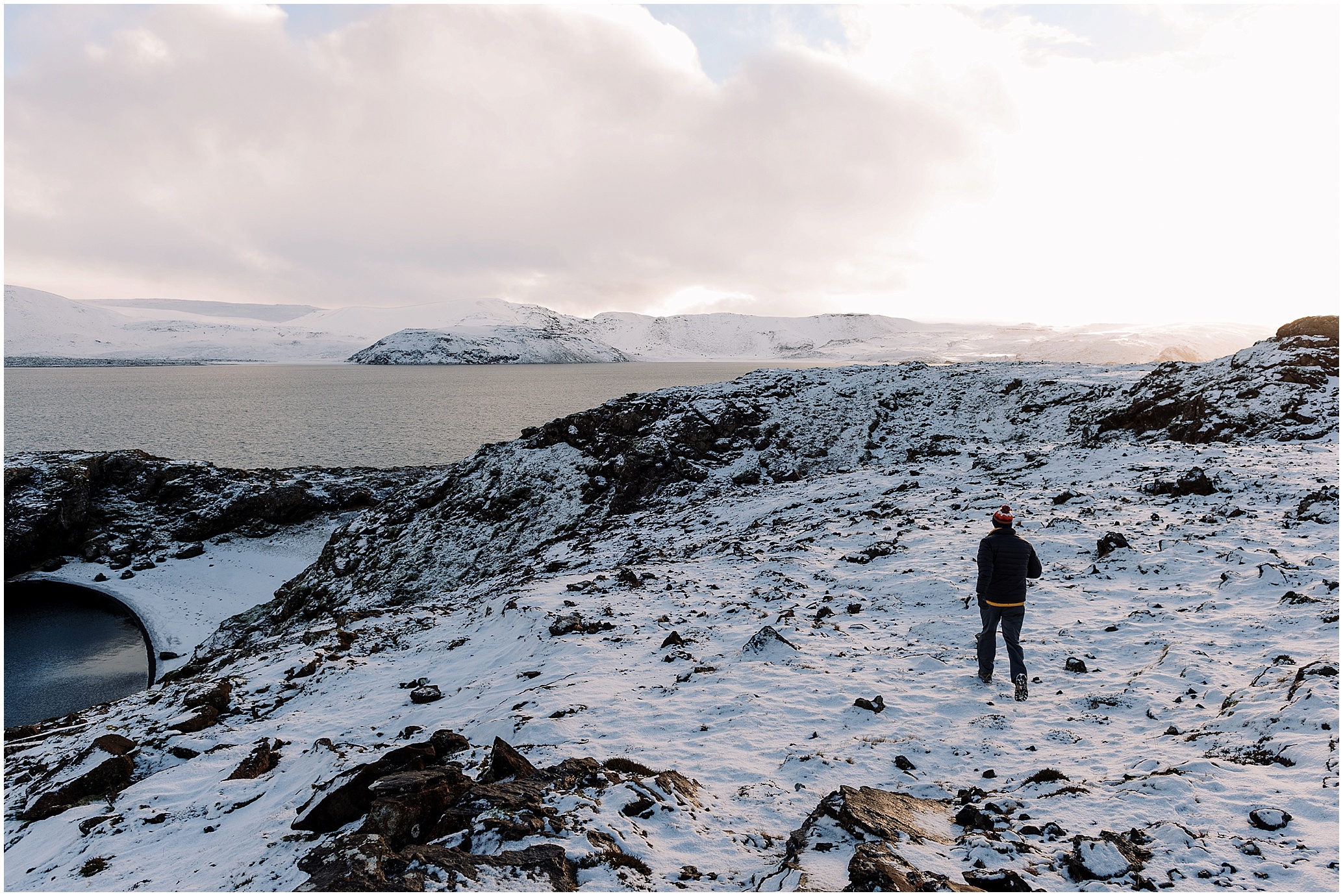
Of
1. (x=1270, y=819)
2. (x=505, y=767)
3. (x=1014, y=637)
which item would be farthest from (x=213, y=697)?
(x=1270, y=819)

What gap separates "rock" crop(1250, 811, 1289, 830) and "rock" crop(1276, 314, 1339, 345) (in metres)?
38.5

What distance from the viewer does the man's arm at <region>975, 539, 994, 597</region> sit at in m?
9.46

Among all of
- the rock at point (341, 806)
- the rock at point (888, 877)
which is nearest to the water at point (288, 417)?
the rock at point (341, 806)

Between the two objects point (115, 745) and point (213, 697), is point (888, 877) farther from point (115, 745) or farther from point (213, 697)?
point (213, 697)

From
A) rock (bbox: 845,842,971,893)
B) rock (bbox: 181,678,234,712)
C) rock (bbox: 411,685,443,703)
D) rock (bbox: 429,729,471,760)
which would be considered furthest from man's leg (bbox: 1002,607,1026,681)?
rock (bbox: 181,678,234,712)

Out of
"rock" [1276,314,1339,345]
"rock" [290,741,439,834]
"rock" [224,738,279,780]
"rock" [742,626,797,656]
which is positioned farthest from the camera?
"rock" [1276,314,1339,345]

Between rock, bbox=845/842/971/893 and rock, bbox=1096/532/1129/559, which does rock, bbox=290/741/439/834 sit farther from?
rock, bbox=1096/532/1129/559

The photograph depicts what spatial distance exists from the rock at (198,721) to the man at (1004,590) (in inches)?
541

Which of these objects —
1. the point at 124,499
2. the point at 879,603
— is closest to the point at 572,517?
the point at 879,603

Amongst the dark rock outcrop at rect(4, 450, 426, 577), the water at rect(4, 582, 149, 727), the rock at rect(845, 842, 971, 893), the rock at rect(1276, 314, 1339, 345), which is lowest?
the water at rect(4, 582, 149, 727)

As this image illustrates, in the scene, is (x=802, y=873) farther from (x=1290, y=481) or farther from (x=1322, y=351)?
(x=1322, y=351)

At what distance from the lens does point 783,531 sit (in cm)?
1995

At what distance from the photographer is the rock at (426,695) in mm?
10578

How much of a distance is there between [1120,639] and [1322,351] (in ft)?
101
